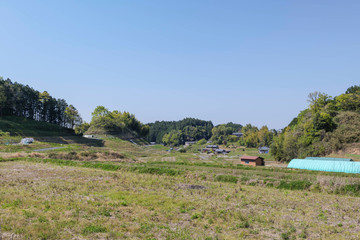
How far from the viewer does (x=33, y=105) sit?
378ft

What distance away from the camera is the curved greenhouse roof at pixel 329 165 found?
4188 centimetres

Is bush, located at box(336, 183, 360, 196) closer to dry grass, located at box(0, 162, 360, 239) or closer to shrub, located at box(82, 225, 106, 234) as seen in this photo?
dry grass, located at box(0, 162, 360, 239)

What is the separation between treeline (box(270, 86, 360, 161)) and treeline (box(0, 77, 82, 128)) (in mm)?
105567

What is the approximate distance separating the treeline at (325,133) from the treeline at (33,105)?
10557cm

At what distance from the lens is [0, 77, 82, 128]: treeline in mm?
100188

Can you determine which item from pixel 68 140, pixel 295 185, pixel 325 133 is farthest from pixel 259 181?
pixel 68 140

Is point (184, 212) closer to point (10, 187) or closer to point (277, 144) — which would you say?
point (10, 187)

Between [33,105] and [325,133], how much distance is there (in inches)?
4990

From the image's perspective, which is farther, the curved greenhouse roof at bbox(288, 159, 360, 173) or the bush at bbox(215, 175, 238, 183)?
the curved greenhouse roof at bbox(288, 159, 360, 173)

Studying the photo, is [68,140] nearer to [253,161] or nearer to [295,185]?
[253,161]

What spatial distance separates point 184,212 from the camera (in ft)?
63.2

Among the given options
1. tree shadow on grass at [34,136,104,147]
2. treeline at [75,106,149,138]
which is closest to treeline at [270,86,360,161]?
tree shadow on grass at [34,136,104,147]

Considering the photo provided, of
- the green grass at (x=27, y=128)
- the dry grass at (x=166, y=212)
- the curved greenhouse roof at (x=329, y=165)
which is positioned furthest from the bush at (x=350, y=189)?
the green grass at (x=27, y=128)

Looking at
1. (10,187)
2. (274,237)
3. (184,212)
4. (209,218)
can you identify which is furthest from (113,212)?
(10,187)
